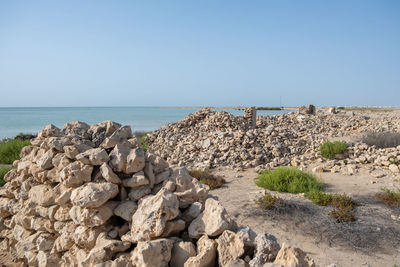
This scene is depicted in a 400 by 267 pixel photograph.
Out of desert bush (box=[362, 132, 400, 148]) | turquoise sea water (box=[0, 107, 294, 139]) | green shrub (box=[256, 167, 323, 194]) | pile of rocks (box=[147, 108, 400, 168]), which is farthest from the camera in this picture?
turquoise sea water (box=[0, 107, 294, 139])

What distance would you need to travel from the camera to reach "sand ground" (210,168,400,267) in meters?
4.77

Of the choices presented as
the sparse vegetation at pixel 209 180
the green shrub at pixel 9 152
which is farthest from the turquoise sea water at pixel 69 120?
the sparse vegetation at pixel 209 180

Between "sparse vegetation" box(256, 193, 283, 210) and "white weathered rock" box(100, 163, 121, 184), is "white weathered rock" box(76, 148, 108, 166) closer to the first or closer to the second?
"white weathered rock" box(100, 163, 121, 184)

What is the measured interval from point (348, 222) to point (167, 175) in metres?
4.06

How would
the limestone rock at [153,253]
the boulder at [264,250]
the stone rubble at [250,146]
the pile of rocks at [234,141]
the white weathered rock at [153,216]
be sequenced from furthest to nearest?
the pile of rocks at [234,141] < the stone rubble at [250,146] < the white weathered rock at [153,216] < the limestone rock at [153,253] < the boulder at [264,250]

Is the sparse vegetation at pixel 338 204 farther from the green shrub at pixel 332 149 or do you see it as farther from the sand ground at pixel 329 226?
the green shrub at pixel 332 149

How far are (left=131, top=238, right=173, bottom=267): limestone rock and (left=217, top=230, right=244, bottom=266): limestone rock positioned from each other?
23.1 inches

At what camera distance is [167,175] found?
4.32 metres

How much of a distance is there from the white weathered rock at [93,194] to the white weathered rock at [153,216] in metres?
0.50

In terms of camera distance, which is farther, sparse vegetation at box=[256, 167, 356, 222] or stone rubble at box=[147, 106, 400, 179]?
stone rubble at box=[147, 106, 400, 179]

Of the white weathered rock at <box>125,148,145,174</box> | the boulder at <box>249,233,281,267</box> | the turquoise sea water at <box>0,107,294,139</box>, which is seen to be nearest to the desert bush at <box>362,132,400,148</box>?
the boulder at <box>249,233,281,267</box>

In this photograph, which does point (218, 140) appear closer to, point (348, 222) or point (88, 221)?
point (348, 222)

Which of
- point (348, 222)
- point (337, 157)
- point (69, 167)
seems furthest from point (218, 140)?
point (69, 167)

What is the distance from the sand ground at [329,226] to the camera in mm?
4766
